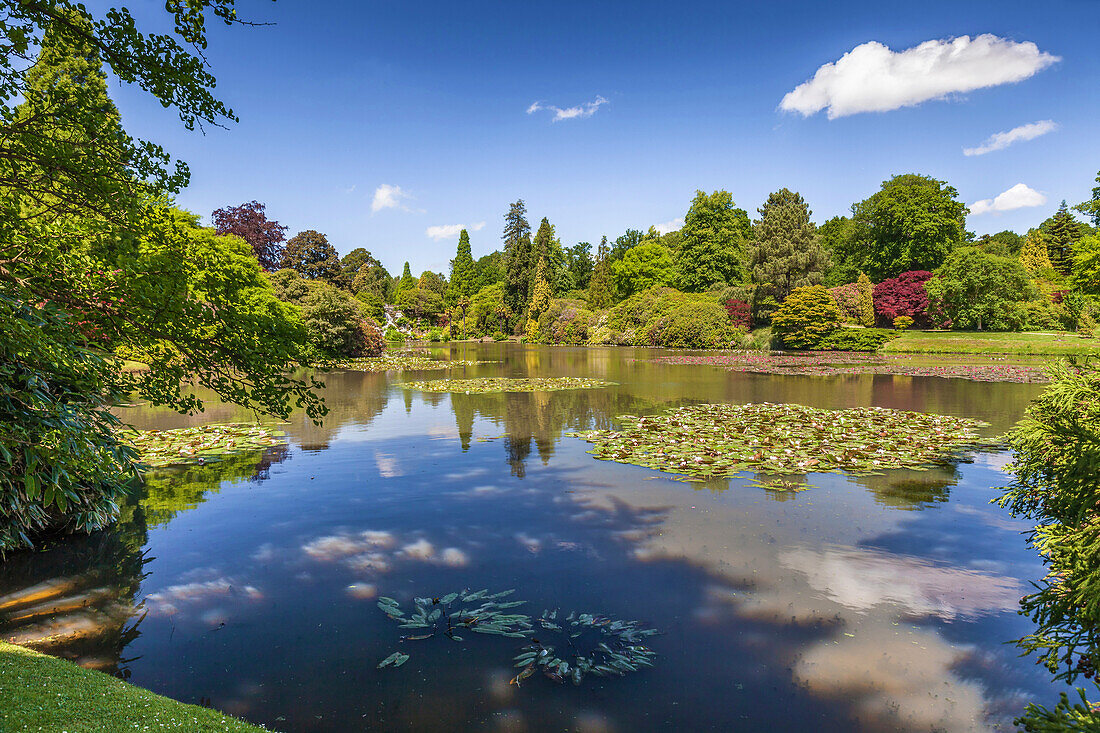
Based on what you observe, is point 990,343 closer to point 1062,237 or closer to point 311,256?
point 1062,237

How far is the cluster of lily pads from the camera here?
2577 centimetres

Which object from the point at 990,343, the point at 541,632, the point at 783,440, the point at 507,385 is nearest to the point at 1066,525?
the point at 541,632

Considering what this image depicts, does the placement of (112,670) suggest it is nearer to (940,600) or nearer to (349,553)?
(349,553)

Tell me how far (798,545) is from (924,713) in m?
3.04

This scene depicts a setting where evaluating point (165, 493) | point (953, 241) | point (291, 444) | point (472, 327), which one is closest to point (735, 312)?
point (953, 241)

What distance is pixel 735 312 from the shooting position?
2100 inches

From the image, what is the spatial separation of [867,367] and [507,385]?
68.0ft

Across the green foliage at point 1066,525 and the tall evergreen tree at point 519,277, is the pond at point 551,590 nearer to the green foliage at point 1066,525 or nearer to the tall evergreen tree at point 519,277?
the green foliage at point 1066,525

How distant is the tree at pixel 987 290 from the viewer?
42250mm

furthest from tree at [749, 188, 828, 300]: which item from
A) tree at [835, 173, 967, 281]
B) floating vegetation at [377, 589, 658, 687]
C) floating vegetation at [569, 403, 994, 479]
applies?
floating vegetation at [377, 589, 658, 687]

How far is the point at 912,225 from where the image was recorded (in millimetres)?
51250

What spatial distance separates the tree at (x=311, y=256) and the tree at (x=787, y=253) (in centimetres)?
4169

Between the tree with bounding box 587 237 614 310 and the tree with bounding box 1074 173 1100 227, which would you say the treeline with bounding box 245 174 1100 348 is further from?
the tree with bounding box 1074 173 1100 227

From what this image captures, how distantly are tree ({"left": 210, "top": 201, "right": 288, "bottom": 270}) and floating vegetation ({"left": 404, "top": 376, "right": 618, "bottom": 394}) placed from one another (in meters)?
36.0
